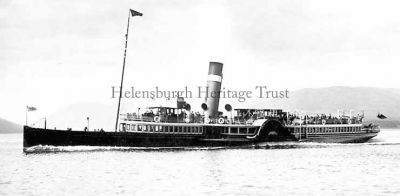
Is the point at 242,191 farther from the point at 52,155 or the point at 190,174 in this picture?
the point at 52,155

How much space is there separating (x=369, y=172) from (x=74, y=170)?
1780cm

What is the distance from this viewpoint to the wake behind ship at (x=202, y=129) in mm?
44281

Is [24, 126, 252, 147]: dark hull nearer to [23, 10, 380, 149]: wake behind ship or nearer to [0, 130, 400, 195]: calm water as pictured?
[23, 10, 380, 149]: wake behind ship

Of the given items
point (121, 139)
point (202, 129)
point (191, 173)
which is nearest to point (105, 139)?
point (121, 139)

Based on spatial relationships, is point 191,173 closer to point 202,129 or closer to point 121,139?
point 121,139

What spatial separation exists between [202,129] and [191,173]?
1764 cm

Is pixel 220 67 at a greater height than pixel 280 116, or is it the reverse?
pixel 220 67

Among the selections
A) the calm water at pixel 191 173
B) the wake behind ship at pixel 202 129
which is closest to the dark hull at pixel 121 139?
the wake behind ship at pixel 202 129

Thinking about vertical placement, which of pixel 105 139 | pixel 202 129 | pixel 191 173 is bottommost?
pixel 191 173

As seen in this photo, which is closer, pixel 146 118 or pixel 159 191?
pixel 159 191

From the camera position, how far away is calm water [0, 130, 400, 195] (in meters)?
24.9

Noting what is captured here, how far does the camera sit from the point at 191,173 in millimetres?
31094

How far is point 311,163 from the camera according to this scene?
123 feet


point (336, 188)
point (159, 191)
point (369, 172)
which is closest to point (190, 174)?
point (159, 191)
